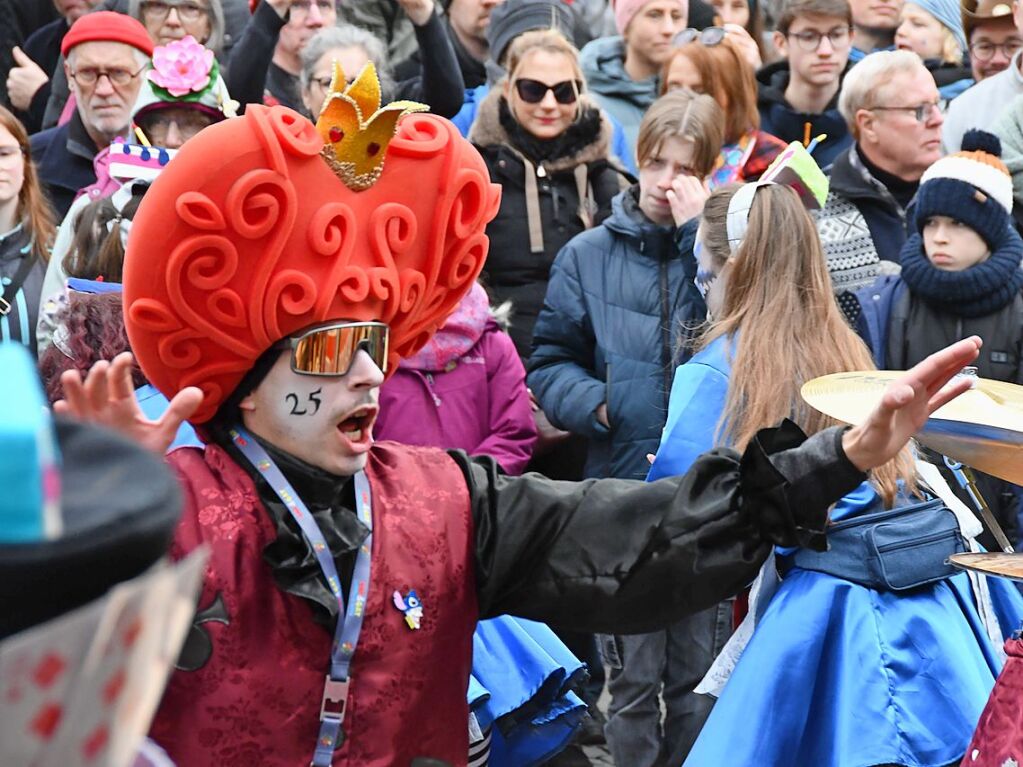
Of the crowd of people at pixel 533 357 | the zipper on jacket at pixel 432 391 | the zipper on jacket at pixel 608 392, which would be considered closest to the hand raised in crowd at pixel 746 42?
the crowd of people at pixel 533 357

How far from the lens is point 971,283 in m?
5.46

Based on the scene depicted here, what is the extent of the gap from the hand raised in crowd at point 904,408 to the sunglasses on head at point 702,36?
391 cm

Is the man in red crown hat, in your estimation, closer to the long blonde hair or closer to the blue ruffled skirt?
the blue ruffled skirt

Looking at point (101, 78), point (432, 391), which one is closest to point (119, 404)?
point (432, 391)

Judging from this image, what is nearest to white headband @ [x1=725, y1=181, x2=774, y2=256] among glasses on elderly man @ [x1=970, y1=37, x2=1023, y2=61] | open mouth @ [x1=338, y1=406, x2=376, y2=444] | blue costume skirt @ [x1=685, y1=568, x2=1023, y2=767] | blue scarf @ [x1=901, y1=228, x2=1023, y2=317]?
blue scarf @ [x1=901, y1=228, x2=1023, y2=317]

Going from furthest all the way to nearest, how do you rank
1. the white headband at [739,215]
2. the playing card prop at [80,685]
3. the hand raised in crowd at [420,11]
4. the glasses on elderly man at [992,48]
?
the glasses on elderly man at [992,48]
the hand raised in crowd at [420,11]
the white headband at [739,215]
the playing card prop at [80,685]

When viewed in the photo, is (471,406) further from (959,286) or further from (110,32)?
(110,32)

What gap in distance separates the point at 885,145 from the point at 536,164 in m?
1.26

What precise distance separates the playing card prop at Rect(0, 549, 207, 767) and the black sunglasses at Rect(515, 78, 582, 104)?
5.22 metres

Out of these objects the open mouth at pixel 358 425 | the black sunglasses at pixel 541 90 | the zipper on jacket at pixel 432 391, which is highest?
the open mouth at pixel 358 425

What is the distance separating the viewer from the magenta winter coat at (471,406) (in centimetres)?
554

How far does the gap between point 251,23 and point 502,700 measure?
358 cm

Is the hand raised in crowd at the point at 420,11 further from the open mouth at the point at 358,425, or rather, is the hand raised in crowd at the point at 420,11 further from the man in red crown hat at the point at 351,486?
the open mouth at the point at 358,425

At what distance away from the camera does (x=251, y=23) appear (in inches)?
271
